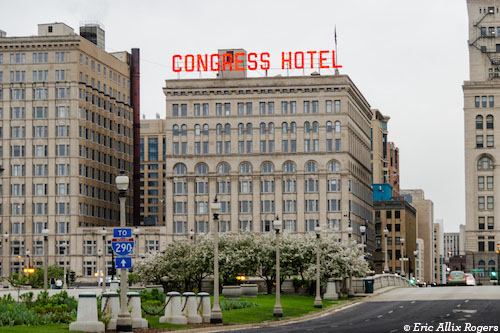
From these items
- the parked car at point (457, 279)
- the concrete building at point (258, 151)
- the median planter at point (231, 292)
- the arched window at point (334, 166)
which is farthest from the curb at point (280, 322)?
the arched window at point (334, 166)

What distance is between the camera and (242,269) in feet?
303

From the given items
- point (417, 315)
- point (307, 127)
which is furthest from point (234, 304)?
point (307, 127)

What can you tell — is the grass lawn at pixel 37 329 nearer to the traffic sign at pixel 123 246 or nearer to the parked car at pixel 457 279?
the traffic sign at pixel 123 246

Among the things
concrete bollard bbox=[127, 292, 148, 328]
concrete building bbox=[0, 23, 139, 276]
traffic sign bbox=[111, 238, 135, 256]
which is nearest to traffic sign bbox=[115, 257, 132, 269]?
traffic sign bbox=[111, 238, 135, 256]

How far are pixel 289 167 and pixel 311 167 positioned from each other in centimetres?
344

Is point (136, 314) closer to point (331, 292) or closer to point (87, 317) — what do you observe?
point (87, 317)

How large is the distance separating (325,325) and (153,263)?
124 ft

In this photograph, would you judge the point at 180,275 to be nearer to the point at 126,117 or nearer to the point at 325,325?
the point at 325,325

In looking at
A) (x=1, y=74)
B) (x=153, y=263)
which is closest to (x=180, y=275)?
(x=153, y=263)

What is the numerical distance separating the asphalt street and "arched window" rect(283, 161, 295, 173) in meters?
80.4

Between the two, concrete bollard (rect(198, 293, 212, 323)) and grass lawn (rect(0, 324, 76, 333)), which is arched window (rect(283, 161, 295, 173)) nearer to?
concrete bollard (rect(198, 293, 212, 323))

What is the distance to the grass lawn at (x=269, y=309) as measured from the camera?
60153mm

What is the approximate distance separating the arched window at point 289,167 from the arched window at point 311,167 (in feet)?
7.53

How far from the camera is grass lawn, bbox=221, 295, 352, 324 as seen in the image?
6015cm
